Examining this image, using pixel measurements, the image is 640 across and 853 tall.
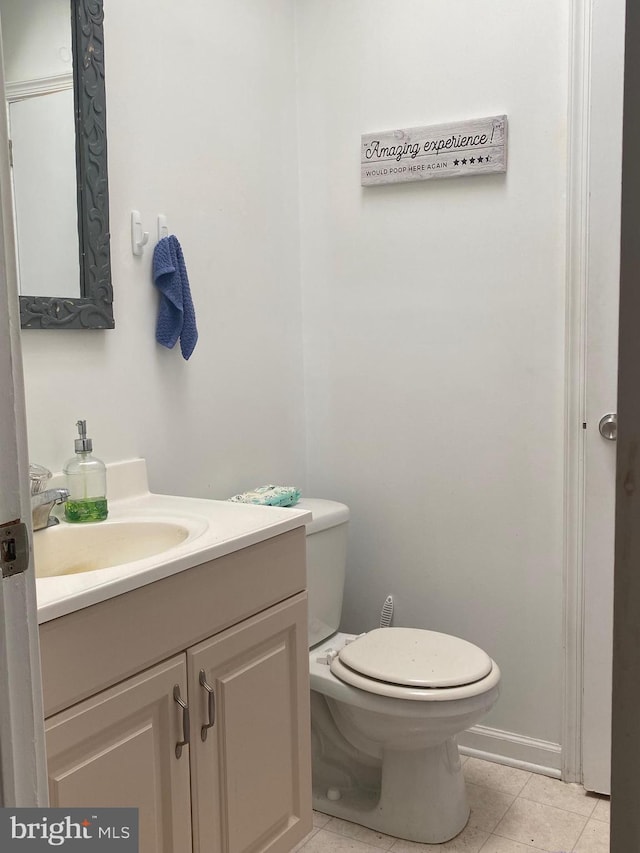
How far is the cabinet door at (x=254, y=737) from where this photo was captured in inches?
52.6

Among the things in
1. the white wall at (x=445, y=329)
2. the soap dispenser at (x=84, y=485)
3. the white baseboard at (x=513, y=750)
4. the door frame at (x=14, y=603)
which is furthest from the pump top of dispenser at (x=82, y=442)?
the white baseboard at (x=513, y=750)

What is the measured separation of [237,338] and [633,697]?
1731 millimetres

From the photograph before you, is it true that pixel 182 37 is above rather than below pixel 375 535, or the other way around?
above

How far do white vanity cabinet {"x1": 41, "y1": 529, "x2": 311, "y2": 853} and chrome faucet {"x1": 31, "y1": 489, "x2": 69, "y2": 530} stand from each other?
32cm

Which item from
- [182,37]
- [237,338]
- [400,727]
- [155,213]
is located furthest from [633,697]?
[182,37]

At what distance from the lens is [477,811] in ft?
6.43

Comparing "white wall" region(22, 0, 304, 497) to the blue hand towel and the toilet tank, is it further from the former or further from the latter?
the toilet tank

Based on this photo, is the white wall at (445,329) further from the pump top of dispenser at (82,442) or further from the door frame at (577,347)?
the pump top of dispenser at (82,442)

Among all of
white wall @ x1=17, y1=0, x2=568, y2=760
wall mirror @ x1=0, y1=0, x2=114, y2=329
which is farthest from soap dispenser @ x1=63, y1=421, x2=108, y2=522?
wall mirror @ x1=0, y1=0, x2=114, y2=329

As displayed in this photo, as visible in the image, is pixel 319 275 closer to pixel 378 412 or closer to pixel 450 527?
pixel 378 412

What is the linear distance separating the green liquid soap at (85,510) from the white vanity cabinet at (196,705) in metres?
0.34

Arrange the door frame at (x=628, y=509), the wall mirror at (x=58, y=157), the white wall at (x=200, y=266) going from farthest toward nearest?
the white wall at (x=200, y=266) < the wall mirror at (x=58, y=157) < the door frame at (x=628, y=509)

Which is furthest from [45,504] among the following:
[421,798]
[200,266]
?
[421,798]

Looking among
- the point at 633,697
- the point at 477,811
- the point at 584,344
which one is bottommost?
the point at 477,811
